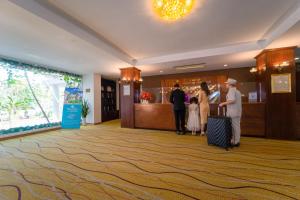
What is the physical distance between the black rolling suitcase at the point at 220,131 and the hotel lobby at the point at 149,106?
0.03m

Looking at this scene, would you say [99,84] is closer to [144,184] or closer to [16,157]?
[16,157]

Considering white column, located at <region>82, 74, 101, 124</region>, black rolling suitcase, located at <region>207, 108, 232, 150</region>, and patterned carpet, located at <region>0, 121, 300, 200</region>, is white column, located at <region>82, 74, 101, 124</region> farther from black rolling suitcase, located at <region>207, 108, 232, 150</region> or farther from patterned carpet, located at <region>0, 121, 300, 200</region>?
black rolling suitcase, located at <region>207, 108, 232, 150</region>

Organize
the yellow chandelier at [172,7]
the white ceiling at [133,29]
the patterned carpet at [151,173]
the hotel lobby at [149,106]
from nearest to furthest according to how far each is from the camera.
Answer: the patterned carpet at [151,173] → the hotel lobby at [149,106] → the yellow chandelier at [172,7] → the white ceiling at [133,29]

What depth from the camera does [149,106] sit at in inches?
234

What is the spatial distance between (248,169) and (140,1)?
3410 mm

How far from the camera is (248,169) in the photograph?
7.52ft

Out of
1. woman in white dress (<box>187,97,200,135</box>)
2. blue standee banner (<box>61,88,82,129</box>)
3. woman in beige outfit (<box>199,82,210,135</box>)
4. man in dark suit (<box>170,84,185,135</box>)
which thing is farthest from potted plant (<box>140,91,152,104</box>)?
blue standee banner (<box>61,88,82,129</box>)

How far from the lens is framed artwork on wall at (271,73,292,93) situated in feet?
13.5

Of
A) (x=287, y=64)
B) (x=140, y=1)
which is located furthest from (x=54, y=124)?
(x=287, y=64)

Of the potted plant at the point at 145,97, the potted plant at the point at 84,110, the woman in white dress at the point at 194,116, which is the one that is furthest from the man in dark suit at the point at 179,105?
the potted plant at the point at 84,110

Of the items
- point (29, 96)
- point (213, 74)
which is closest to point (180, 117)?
point (213, 74)

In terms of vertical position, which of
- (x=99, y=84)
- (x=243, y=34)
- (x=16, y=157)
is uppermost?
(x=243, y=34)

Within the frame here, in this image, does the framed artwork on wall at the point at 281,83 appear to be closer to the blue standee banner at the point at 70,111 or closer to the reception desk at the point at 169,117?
the reception desk at the point at 169,117

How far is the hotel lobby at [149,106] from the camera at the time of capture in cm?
194
